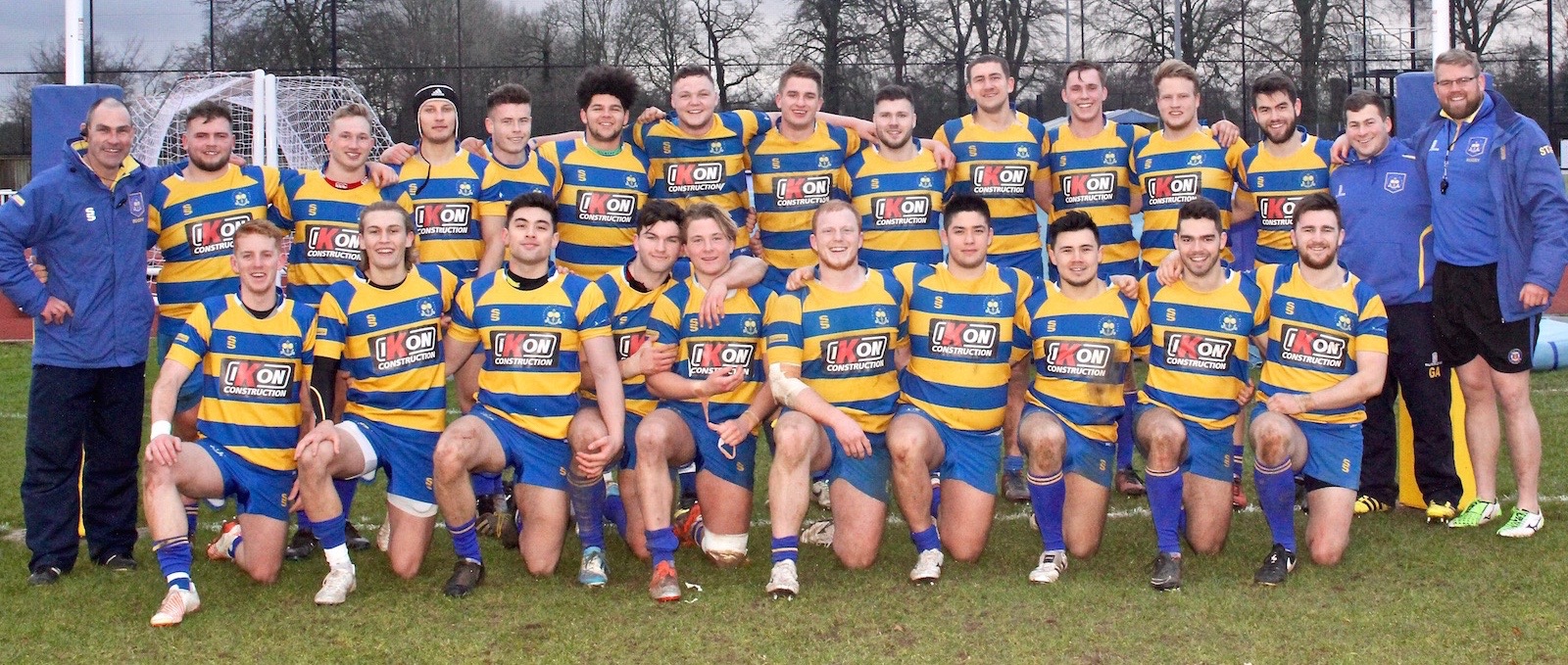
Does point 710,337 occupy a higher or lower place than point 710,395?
higher

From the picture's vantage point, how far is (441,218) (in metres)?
5.64

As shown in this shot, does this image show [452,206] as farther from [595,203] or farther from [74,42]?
[74,42]

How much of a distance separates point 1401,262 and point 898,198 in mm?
2090

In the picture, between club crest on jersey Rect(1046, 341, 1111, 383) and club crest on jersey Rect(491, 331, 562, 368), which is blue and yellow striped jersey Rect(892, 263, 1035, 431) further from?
club crest on jersey Rect(491, 331, 562, 368)

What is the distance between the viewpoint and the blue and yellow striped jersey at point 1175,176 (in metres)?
5.82

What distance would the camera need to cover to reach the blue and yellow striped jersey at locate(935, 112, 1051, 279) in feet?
19.4

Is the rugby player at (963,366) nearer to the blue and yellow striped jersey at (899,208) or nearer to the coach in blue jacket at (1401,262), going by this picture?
the blue and yellow striped jersey at (899,208)

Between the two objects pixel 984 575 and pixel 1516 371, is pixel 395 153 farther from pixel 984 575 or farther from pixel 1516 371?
pixel 1516 371

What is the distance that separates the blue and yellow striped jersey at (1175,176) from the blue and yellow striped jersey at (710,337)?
1.96m

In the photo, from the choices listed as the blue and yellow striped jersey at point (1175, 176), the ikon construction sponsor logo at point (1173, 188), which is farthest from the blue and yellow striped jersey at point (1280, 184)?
the ikon construction sponsor logo at point (1173, 188)

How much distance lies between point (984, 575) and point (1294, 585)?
1.04 m

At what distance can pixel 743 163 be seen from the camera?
5.98 m

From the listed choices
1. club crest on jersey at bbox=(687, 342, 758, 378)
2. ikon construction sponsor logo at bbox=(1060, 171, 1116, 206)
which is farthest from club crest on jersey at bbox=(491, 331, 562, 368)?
ikon construction sponsor logo at bbox=(1060, 171, 1116, 206)

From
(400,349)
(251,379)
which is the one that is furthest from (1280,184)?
(251,379)
